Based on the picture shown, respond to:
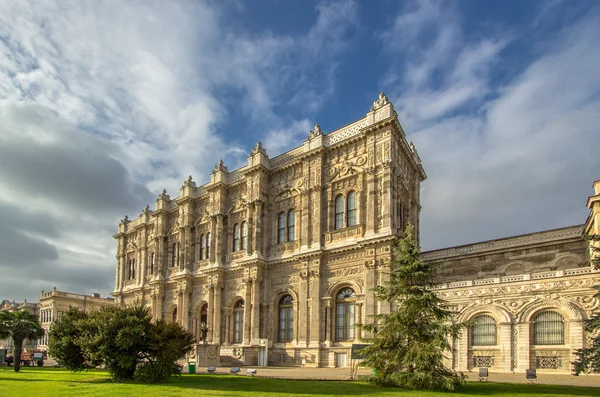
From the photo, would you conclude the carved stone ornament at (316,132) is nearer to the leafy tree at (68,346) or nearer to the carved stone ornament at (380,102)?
the carved stone ornament at (380,102)

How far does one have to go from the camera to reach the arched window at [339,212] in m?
34.0

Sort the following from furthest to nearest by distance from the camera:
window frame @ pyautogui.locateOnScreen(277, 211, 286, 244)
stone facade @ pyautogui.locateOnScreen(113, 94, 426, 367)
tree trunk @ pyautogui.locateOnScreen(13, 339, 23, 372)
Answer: window frame @ pyautogui.locateOnScreen(277, 211, 286, 244)
stone facade @ pyautogui.locateOnScreen(113, 94, 426, 367)
tree trunk @ pyautogui.locateOnScreen(13, 339, 23, 372)

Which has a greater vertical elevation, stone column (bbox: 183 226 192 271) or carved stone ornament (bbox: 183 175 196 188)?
carved stone ornament (bbox: 183 175 196 188)

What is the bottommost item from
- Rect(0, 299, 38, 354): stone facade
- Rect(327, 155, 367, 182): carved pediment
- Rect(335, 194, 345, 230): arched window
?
Rect(0, 299, 38, 354): stone facade

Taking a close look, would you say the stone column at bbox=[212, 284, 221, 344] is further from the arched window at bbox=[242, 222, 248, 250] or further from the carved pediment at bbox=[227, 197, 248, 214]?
the carved pediment at bbox=[227, 197, 248, 214]

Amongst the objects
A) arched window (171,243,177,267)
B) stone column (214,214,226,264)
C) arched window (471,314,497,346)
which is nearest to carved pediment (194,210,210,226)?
stone column (214,214,226,264)

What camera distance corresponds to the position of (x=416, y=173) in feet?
132

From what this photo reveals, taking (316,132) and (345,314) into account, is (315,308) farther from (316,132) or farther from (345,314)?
(316,132)

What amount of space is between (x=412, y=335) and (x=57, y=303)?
246 feet

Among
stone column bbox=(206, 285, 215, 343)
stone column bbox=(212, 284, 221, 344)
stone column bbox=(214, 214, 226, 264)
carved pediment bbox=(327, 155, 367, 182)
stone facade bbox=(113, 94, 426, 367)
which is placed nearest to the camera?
stone facade bbox=(113, 94, 426, 367)

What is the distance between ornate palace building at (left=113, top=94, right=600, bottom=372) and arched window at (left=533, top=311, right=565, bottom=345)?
5 cm

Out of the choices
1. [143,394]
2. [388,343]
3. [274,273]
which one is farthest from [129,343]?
[274,273]

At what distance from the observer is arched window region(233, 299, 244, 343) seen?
38375 millimetres

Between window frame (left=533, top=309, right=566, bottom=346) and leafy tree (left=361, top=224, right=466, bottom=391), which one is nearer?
leafy tree (left=361, top=224, right=466, bottom=391)
